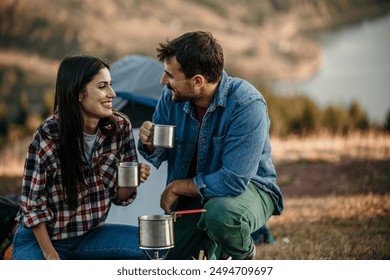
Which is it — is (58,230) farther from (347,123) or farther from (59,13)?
(59,13)

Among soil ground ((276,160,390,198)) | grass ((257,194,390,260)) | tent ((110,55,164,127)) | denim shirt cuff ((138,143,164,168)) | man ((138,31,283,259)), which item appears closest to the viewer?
man ((138,31,283,259))

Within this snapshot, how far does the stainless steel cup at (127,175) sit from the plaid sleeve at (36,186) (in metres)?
0.29

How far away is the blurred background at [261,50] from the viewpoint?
7203mm

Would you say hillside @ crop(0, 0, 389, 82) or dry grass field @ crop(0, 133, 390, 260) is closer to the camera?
dry grass field @ crop(0, 133, 390, 260)

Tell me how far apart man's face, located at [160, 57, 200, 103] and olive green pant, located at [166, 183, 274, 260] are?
0.45 meters

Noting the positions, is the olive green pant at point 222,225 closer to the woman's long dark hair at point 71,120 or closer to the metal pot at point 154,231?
the metal pot at point 154,231

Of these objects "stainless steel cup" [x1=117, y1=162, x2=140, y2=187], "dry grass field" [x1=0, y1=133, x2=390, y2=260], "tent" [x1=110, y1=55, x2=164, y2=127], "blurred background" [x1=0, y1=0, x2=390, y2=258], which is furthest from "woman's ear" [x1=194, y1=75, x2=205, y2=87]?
"blurred background" [x1=0, y1=0, x2=390, y2=258]

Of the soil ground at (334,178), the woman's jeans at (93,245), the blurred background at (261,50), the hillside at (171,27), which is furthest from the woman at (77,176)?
the hillside at (171,27)

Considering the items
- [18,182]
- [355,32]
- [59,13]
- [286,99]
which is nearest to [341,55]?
[355,32]

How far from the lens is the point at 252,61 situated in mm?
8398

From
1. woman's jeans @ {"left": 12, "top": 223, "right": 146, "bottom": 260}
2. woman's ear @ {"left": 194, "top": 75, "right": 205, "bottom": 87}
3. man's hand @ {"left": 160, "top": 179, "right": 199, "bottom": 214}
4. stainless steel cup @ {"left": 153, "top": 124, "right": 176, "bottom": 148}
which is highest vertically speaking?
woman's ear @ {"left": 194, "top": 75, "right": 205, "bottom": 87}

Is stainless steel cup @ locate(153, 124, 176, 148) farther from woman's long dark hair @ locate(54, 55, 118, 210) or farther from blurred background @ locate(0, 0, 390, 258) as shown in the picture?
blurred background @ locate(0, 0, 390, 258)

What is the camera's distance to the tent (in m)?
3.79

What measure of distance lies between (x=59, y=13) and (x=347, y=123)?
3.56 m
